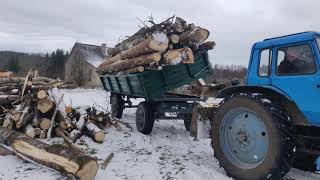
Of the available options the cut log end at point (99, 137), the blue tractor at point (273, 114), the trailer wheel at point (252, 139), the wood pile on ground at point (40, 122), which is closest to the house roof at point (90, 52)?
the wood pile on ground at point (40, 122)

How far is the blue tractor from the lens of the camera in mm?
5762

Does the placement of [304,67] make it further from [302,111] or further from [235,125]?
[235,125]

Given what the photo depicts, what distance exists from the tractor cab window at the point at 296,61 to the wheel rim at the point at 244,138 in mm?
817

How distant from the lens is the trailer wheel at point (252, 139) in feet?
19.0

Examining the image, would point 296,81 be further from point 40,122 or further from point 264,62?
point 40,122

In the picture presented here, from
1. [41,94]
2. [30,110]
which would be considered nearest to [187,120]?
[41,94]

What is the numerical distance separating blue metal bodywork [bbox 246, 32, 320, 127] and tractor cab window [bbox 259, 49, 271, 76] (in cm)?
5

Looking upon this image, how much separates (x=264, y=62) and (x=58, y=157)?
3.52m

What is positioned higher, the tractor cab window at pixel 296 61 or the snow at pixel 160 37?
the snow at pixel 160 37

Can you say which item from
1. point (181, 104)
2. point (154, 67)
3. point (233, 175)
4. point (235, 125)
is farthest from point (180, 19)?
point (233, 175)

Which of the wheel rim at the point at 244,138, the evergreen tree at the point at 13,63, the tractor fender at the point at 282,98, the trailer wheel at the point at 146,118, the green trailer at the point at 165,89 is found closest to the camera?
the tractor fender at the point at 282,98

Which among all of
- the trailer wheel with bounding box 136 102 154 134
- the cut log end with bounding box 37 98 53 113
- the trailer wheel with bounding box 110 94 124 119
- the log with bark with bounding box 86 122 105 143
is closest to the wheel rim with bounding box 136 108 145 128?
the trailer wheel with bounding box 136 102 154 134

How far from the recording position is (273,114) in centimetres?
593

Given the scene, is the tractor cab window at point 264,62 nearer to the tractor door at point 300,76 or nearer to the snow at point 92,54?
the tractor door at point 300,76
